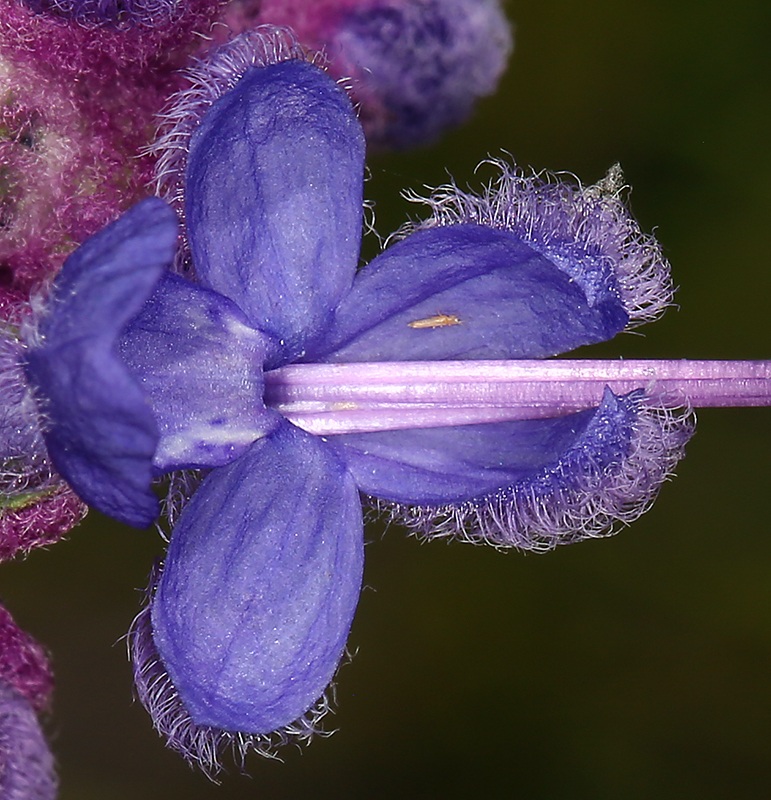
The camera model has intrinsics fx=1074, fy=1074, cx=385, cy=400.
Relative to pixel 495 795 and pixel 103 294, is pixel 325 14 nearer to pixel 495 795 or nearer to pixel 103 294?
pixel 103 294

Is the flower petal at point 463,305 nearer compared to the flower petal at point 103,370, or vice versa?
the flower petal at point 103,370

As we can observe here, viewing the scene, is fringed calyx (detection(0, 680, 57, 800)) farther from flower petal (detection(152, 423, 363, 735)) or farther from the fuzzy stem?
the fuzzy stem

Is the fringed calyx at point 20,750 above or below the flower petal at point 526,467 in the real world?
below

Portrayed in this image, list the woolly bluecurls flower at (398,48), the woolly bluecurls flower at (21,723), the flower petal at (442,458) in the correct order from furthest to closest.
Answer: the woolly bluecurls flower at (398,48), the woolly bluecurls flower at (21,723), the flower petal at (442,458)

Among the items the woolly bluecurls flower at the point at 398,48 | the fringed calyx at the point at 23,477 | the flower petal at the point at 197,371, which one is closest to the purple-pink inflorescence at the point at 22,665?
the fringed calyx at the point at 23,477

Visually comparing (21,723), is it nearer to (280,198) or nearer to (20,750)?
(20,750)

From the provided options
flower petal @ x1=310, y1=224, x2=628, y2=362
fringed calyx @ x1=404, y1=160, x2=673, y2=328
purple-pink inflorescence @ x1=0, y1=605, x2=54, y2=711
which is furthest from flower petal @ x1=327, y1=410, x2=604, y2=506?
purple-pink inflorescence @ x1=0, y1=605, x2=54, y2=711

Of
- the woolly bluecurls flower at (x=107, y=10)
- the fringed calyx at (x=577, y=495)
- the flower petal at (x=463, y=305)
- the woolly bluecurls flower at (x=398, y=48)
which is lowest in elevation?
the fringed calyx at (x=577, y=495)

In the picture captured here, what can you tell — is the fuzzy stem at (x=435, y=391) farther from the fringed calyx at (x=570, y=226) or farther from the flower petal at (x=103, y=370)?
the flower petal at (x=103, y=370)
